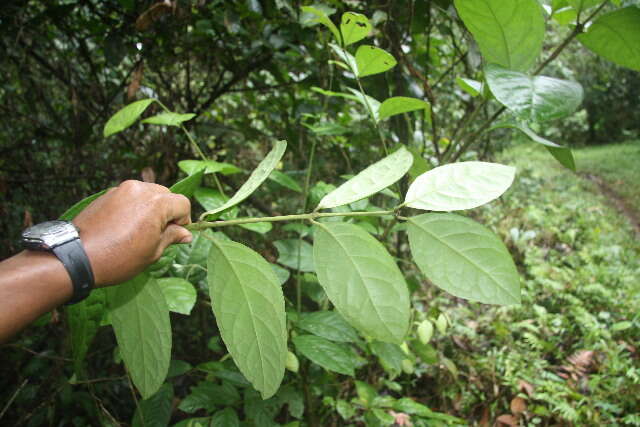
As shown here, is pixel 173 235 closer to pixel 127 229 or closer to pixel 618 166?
pixel 127 229

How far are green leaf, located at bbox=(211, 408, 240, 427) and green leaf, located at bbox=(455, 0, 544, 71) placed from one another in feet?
2.89

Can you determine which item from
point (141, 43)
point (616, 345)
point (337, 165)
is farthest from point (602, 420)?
point (141, 43)

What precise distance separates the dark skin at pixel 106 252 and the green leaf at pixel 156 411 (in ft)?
2.04

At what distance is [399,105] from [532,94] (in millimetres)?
265

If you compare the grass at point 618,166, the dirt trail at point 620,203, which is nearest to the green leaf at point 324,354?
the dirt trail at point 620,203

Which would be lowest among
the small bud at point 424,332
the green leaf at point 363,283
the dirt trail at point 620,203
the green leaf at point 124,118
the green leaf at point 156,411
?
the dirt trail at point 620,203

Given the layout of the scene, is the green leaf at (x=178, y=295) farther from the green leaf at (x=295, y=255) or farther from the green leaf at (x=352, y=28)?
the green leaf at (x=352, y=28)

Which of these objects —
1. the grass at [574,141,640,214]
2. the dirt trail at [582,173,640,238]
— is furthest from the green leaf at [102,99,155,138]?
the grass at [574,141,640,214]

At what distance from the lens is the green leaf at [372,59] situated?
2.32ft

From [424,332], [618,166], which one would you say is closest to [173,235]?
[424,332]

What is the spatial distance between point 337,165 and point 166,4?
4.21 feet

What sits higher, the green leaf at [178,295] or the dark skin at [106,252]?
the dark skin at [106,252]

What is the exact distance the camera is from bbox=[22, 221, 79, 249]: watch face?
0.46m

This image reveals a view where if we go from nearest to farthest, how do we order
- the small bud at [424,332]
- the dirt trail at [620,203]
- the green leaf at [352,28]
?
the green leaf at [352,28]
the small bud at [424,332]
the dirt trail at [620,203]
